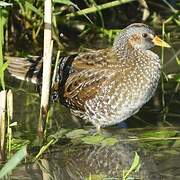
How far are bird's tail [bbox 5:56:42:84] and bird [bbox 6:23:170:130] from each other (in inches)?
1.1

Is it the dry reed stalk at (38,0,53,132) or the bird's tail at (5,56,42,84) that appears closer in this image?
the dry reed stalk at (38,0,53,132)

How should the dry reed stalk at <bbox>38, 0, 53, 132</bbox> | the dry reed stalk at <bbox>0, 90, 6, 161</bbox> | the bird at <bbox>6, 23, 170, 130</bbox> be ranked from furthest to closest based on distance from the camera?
the bird at <bbox>6, 23, 170, 130</bbox> < the dry reed stalk at <bbox>38, 0, 53, 132</bbox> < the dry reed stalk at <bbox>0, 90, 6, 161</bbox>

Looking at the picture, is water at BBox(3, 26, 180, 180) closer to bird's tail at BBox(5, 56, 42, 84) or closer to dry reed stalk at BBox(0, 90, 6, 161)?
dry reed stalk at BBox(0, 90, 6, 161)

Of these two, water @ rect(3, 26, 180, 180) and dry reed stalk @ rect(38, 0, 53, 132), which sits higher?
dry reed stalk @ rect(38, 0, 53, 132)

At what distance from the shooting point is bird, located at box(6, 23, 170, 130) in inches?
245

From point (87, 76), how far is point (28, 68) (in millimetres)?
648

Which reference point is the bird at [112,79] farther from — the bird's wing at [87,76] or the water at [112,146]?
the water at [112,146]

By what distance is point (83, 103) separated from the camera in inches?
250

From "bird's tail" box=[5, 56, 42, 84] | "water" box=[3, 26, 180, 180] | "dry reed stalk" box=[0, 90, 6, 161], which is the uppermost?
"bird's tail" box=[5, 56, 42, 84]

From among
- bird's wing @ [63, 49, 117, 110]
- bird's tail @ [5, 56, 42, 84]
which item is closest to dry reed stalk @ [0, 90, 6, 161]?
bird's wing @ [63, 49, 117, 110]

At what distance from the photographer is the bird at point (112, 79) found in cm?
623

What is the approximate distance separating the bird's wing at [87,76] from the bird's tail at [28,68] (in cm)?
35

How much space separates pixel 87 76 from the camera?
635cm

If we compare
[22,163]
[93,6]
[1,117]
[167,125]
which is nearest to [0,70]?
[1,117]
